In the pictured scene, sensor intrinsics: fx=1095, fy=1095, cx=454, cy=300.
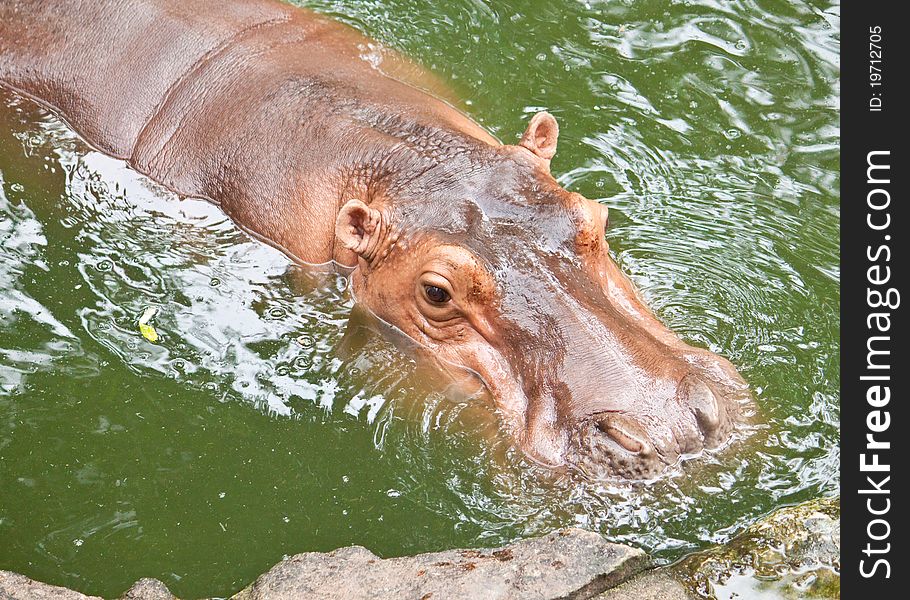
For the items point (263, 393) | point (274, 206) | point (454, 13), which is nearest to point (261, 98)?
point (274, 206)

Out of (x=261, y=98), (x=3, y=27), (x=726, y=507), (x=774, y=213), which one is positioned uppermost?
(x=3, y=27)

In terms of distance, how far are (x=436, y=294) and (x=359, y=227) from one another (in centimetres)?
66

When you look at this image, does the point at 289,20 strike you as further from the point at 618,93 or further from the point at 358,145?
the point at 618,93

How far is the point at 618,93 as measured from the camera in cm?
789

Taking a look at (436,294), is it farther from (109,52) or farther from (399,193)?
(109,52)

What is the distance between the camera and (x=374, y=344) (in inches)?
231

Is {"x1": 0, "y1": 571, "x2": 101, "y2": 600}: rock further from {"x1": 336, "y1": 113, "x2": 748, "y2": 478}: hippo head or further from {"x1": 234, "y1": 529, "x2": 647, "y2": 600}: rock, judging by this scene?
{"x1": 336, "y1": 113, "x2": 748, "y2": 478}: hippo head

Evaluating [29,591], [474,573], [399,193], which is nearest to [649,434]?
[474,573]

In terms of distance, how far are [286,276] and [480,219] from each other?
1.46m

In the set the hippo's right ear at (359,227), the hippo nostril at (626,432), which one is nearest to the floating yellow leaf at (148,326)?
the hippo's right ear at (359,227)

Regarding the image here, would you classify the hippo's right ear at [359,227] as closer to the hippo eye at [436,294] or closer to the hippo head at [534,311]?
the hippo head at [534,311]

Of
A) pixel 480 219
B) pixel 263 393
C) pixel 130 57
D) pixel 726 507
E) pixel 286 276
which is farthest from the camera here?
pixel 130 57

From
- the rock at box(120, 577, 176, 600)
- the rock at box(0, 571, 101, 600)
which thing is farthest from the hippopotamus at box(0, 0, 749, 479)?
the rock at box(0, 571, 101, 600)

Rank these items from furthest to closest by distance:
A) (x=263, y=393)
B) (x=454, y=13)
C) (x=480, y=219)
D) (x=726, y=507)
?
(x=454, y=13), (x=263, y=393), (x=480, y=219), (x=726, y=507)
